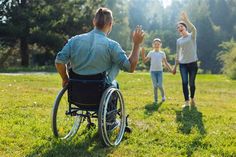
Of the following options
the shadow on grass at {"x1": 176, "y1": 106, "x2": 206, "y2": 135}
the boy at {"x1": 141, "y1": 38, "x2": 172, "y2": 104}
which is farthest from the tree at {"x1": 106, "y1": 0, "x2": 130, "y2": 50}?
the shadow on grass at {"x1": 176, "y1": 106, "x2": 206, "y2": 135}

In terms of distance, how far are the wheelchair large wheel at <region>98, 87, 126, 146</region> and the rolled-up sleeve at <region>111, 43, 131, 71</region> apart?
1.04ft

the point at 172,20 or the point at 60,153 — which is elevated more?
the point at 172,20

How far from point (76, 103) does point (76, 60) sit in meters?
0.53

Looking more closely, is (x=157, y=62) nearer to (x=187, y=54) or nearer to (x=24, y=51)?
(x=187, y=54)

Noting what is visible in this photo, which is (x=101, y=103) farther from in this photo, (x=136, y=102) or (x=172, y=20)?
(x=172, y=20)

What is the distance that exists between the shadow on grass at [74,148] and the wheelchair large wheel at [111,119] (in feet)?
0.52

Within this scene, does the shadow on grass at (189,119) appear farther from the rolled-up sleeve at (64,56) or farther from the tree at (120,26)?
the tree at (120,26)

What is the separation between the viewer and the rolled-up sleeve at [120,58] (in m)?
4.73

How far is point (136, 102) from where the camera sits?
9.09 meters

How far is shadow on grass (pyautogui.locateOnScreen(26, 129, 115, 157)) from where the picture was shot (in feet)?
14.7

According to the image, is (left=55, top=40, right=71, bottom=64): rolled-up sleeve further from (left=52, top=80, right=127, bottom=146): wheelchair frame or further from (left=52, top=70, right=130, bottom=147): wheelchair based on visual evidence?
(left=52, top=80, right=127, bottom=146): wheelchair frame

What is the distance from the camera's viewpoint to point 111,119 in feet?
16.2

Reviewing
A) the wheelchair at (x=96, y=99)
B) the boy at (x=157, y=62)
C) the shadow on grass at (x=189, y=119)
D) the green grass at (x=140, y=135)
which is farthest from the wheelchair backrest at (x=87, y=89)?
the boy at (x=157, y=62)

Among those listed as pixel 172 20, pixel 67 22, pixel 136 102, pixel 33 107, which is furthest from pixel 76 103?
pixel 172 20
